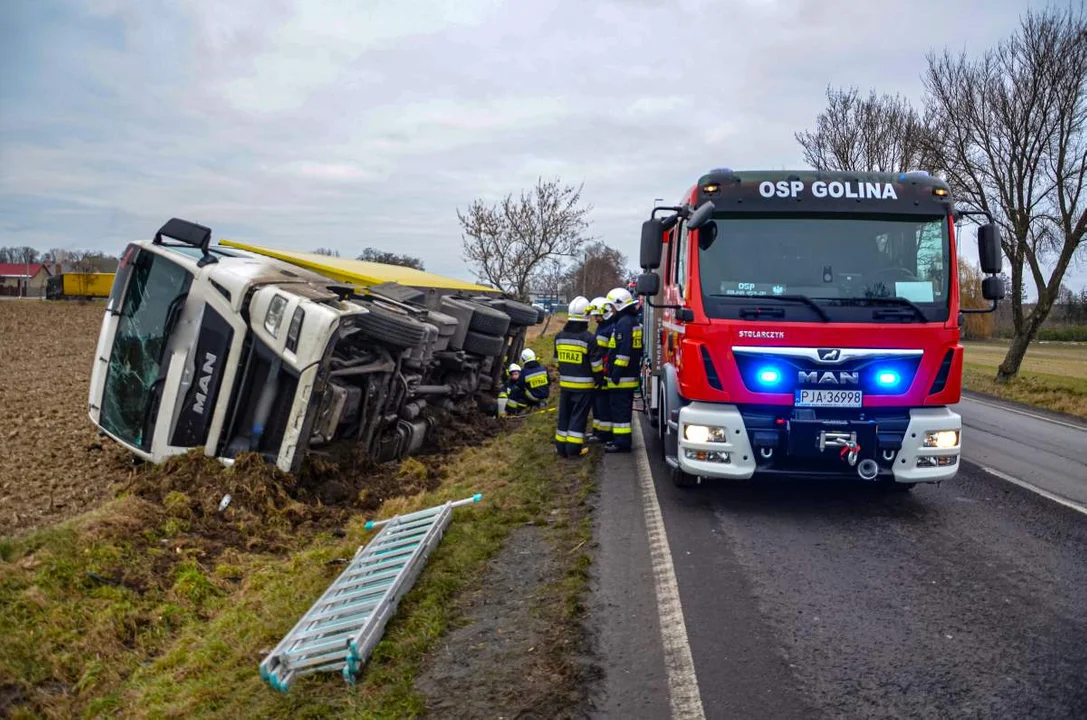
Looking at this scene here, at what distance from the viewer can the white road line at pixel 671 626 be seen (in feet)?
10.9

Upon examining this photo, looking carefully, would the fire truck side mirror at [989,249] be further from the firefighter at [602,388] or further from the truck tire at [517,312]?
the truck tire at [517,312]

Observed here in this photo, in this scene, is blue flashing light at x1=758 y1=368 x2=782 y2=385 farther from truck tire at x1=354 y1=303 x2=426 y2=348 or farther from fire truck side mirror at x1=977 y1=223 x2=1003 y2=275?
truck tire at x1=354 y1=303 x2=426 y2=348

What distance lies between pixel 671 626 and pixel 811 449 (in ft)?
7.62

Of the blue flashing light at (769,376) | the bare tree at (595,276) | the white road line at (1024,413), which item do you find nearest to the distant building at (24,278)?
the bare tree at (595,276)

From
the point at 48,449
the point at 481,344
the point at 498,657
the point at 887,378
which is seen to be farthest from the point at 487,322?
the point at 498,657

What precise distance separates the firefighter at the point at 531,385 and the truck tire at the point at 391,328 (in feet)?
15.2

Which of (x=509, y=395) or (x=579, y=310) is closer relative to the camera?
(x=579, y=310)

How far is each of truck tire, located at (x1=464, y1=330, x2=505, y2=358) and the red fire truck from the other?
501 centimetres

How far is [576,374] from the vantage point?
27.5 ft

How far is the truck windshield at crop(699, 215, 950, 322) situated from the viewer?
5.98 m

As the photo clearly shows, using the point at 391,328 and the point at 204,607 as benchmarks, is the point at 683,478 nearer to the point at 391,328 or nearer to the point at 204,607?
the point at 391,328

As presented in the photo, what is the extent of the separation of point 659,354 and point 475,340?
3273 millimetres

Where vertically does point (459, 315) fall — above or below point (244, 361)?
above

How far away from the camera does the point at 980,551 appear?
211 inches
